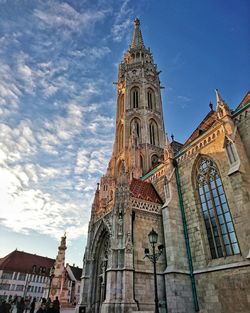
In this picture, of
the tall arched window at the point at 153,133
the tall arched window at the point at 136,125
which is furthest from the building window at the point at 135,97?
the tall arched window at the point at 153,133

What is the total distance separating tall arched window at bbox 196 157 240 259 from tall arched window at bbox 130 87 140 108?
1900cm

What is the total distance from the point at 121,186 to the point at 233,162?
6782mm

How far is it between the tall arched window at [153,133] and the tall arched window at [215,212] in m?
14.8

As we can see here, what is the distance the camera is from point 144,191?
17125 millimetres

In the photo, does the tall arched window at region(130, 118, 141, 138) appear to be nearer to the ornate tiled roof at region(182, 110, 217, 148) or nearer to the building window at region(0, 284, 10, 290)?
the ornate tiled roof at region(182, 110, 217, 148)

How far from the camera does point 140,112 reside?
30812 mm

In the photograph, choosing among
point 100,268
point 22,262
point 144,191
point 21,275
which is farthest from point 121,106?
point 21,275

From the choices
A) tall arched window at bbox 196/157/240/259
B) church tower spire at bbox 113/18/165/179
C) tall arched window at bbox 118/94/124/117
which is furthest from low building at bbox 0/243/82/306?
tall arched window at bbox 196/157/240/259

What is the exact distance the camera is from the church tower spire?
26406 mm

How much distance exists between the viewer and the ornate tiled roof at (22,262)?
145 feet

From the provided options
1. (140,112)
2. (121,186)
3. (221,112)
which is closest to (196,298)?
(121,186)

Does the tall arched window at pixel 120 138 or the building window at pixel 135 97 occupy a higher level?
the building window at pixel 135 97

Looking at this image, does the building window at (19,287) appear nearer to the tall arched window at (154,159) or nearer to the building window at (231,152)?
the tall arched window at (154,159)

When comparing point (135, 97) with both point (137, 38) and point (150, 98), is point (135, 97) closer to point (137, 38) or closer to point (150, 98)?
point (150, 98)
